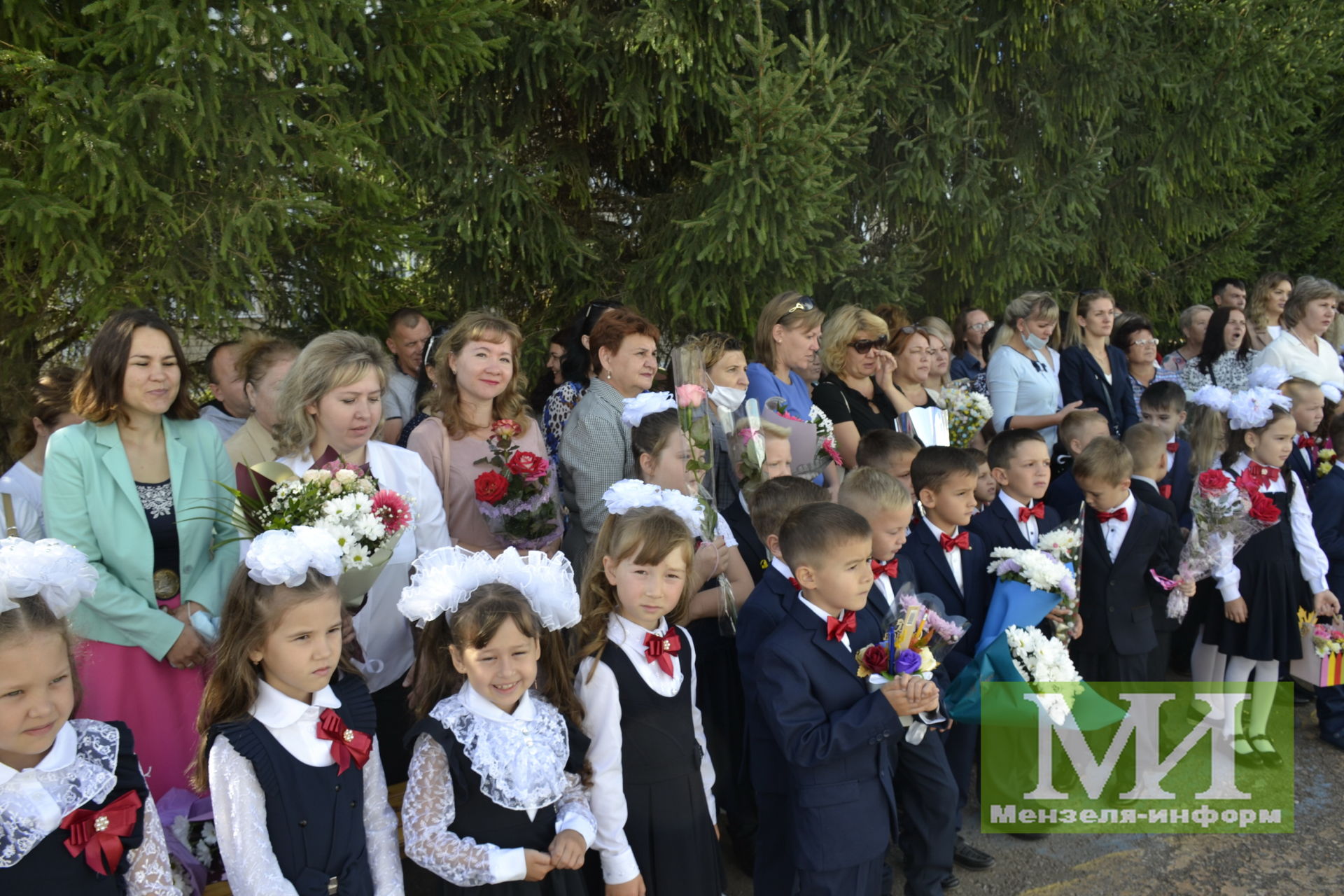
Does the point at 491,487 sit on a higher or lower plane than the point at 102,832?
higher

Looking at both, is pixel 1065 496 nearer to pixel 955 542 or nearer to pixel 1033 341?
pixel 955 542

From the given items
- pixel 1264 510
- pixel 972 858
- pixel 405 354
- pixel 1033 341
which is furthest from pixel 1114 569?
pixel 405 354

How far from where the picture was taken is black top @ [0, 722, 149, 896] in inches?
92.2

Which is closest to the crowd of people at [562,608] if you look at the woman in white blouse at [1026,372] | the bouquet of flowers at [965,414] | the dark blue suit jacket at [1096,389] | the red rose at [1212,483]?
the red rose at [1212,483]

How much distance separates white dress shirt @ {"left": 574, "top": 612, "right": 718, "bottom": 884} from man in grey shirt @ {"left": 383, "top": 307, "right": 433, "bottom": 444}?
2687 mm

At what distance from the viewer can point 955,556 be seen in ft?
14.5

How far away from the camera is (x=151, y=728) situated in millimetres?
3432

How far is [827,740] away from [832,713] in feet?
0.42

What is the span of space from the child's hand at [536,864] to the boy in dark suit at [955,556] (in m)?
2.09

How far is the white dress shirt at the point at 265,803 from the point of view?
2561mm

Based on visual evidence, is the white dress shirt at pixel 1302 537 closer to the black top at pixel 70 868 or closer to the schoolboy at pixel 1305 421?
the schoolboy at pixel 1305 421

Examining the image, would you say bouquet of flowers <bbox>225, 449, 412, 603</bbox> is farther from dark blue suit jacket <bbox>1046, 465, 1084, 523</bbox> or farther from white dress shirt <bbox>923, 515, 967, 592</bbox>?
dark blue suit jacket <bbox>1046, 465, 1084, 523</bbox>

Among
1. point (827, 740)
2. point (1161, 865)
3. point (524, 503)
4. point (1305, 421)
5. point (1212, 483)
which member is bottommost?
point (1161, 865)

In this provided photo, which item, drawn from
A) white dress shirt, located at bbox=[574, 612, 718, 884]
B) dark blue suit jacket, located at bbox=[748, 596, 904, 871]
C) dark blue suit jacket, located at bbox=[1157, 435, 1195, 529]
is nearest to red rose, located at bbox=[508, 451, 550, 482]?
white dress shirt, located at bbox=[574, 612, 718, 884]
